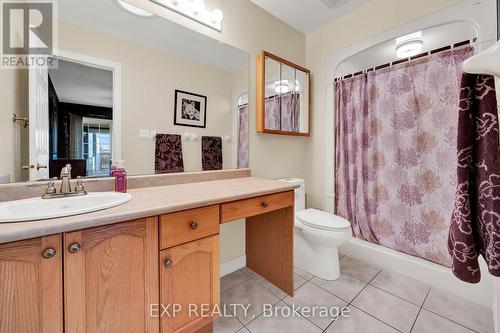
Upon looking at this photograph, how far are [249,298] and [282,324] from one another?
12.4 inches

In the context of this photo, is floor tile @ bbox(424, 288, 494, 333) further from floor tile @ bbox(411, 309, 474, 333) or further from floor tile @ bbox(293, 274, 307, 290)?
floor tile @ bbox(293, 274, 307, 290)

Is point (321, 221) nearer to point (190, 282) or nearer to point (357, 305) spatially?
point (357, 305)

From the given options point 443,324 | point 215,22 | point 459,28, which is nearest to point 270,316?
point 443,324

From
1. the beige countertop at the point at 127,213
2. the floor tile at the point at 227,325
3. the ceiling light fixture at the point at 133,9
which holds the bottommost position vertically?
the floor tile at the point at 227,325

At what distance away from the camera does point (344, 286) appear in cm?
163

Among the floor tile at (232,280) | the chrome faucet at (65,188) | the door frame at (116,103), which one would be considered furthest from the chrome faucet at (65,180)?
the floor tile at (232,280)

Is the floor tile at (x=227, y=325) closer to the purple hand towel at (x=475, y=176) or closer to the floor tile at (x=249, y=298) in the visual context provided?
the floor tile at (x=249, y=298)

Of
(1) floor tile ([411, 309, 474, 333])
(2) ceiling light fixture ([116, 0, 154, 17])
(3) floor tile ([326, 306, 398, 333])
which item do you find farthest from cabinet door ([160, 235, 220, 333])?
(2) ceiling light fixture ([116, 0, 154, 17])

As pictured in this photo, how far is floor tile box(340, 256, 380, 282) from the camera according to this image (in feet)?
5.75

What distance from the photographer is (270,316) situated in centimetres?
134

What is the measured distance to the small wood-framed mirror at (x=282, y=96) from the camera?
6.25ft

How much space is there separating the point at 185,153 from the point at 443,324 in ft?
6.37

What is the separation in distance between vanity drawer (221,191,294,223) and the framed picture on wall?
74 centimetres

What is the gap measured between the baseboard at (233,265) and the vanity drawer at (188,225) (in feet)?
2.91
